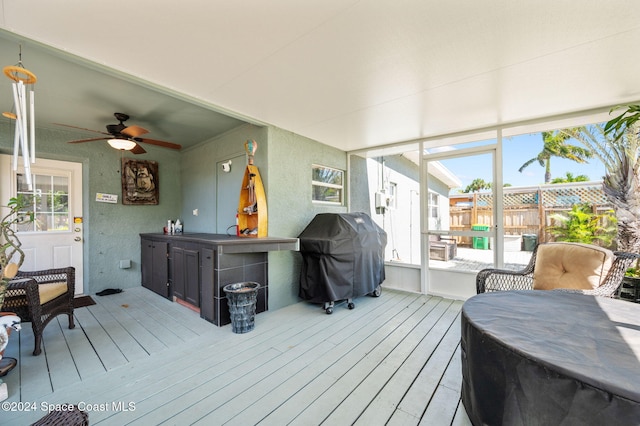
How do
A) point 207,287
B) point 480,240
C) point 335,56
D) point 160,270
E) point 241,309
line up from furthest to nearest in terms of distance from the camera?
point 160,270
point 480,240
point 207,287
point 241,309
point 335,56

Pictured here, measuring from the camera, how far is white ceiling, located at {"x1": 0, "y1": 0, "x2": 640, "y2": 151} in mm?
1649

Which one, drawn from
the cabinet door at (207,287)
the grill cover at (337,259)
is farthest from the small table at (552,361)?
the cabinet door at (207,287)

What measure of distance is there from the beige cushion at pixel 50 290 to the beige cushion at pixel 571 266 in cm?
494

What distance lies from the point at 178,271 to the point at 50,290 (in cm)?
132

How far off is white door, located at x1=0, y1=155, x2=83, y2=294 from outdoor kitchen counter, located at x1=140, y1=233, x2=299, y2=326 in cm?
144

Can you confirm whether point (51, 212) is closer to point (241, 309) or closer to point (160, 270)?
point (160, 270)

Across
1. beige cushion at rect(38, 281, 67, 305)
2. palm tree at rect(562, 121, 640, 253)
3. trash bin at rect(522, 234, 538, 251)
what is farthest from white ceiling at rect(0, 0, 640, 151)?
trash bin at rect(522, 234, 538, 251)

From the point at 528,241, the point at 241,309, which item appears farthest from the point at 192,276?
the point at 528,241

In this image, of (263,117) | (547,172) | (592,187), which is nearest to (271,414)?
(263,117)

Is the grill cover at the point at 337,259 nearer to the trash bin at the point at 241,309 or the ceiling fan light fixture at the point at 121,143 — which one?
the trash bin at the point at 241,309

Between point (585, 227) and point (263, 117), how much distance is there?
5875 millimetres

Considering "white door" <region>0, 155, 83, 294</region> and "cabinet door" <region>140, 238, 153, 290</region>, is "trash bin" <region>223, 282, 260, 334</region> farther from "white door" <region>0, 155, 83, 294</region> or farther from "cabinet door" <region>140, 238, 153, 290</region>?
"white door" <region>0, 155, 83, 294</region>

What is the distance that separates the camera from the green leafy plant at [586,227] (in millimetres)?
4312

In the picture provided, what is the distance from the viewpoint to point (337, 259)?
3.43 metres
